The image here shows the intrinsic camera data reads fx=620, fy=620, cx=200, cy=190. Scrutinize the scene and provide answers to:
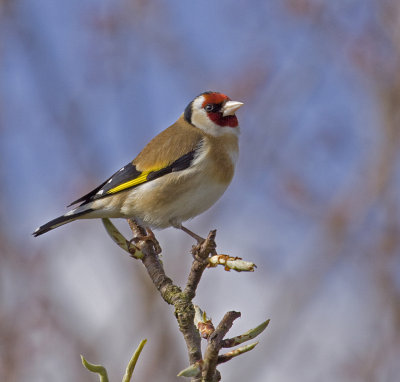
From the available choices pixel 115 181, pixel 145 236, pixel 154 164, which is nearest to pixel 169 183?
pixel 154 164

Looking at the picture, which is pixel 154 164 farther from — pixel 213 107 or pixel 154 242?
pixel 154 242

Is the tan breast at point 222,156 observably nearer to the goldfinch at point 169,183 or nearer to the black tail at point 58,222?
the goldfinch at point 169,183

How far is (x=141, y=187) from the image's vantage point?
396 centimetres

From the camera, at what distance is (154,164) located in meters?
4.09

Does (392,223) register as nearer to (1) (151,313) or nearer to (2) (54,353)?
(1) (151,313)

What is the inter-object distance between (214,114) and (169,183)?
2.42 ft

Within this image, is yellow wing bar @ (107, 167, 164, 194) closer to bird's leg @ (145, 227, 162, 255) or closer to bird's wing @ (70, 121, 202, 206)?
bird's wing @ (70, 121, 202, 206)

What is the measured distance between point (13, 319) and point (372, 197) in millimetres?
4157

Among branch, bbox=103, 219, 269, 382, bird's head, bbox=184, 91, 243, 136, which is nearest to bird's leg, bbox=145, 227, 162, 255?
branch, bbox=103, 219, 269, 382

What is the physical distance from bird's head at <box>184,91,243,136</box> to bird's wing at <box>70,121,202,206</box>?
0.17 m

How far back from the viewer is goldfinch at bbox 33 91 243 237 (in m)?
3.87

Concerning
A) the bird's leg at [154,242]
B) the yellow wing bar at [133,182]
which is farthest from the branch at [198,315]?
the yellow wing bar at [133,182]

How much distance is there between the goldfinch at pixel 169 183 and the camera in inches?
152

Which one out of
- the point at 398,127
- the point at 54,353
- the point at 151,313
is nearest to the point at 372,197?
the point at 398,127
